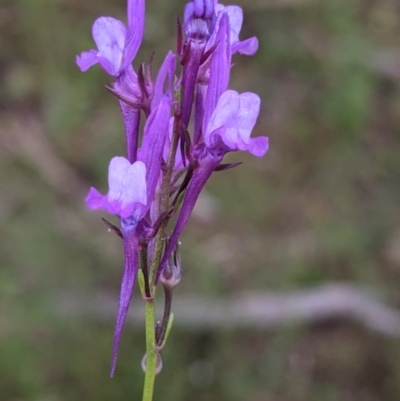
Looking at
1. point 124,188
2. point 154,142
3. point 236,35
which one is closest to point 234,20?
point 236,35

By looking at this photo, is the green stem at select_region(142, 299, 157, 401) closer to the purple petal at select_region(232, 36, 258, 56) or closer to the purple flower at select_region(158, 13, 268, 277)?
the purple flower at select_region(158, 13, 268, 277)

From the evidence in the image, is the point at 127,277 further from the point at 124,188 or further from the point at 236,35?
the point at 236,35

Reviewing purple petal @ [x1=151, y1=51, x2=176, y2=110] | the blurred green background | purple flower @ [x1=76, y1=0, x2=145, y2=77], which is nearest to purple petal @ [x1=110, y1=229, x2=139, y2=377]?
purple petal @ [x1=151, y1=51, x2=176, y2=110]

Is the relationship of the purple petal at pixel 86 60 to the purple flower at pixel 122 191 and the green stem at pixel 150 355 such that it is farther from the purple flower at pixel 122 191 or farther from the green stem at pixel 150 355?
the green stem at pixel 150 355

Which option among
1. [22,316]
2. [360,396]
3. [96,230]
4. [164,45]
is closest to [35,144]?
[96,230]

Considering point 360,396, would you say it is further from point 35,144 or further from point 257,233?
point 35,144

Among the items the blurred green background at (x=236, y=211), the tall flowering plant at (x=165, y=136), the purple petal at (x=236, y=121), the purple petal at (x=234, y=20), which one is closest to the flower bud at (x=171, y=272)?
the tall flowering plant at (x=165, y=136)
